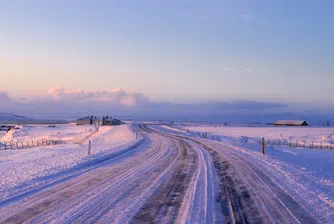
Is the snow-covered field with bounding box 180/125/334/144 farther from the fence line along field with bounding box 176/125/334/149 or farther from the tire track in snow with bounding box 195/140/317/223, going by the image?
the tire track in snow with bounding box 195/140/317/223

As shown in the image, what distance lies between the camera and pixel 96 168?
15445 mm

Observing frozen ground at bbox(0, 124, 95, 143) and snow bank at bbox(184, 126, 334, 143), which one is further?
snow bank at bbox(184, 126, 334, 143)

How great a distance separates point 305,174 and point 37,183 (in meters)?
11.0

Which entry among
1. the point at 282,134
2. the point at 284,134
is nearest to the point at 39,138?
the point at 282,134

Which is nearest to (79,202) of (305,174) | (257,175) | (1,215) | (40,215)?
(40,215)

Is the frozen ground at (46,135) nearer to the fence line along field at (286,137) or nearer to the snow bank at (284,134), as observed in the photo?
the fence line along field at (286,137)

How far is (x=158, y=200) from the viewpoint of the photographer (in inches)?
360

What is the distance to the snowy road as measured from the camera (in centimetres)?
745

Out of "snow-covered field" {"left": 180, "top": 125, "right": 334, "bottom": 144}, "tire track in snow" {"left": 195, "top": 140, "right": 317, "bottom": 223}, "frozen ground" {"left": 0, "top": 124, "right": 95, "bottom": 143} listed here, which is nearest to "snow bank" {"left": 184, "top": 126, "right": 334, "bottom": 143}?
"snow-covered field" {"left": 180, "top": 125, "right": 334, "bottom": 144}

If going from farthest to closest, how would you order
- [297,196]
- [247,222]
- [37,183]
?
[37,183]
[297,196]
[247,222]

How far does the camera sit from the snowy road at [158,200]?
7.45 m

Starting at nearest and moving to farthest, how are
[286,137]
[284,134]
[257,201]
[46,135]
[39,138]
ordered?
[257,201] < [39,138] < [286,137] < [46,135] < [284,134]

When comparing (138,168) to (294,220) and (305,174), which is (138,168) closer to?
(305,174)

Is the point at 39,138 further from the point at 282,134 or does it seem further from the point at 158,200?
the point at 158,200
